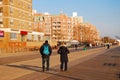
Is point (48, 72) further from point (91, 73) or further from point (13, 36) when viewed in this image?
point (13, 36)

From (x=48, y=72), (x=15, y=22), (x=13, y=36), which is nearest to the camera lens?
(x=48, y=72)

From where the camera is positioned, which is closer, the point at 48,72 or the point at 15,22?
the point at 48,72

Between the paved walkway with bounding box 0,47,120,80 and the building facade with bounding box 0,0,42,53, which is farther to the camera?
the building facade with bounding box 0,0,42,53

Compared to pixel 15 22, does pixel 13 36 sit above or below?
below

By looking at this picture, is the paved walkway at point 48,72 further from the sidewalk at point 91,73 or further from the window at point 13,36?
the window at point 13,36

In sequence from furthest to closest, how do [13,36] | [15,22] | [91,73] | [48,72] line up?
[15,22] < [13,36] < [48,72] < [91,73]

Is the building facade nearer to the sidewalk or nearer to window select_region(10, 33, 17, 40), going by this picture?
window select_region(10, 33, 17, 40)

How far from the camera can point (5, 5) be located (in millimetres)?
68312

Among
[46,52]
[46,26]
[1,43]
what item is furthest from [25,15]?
[46,26]

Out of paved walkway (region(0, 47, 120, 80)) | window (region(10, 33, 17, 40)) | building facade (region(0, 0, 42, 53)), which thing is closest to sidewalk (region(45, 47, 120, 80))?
paved walkway (region(0, 47, 120, 80))

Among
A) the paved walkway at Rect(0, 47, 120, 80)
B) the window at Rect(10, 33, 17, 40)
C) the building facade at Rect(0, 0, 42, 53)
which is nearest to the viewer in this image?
the paved walkway at Rect(0, 47, 120, 80)

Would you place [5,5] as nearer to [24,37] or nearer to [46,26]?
[24,37]

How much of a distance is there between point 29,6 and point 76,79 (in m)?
68.0

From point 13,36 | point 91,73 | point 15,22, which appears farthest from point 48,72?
point 15,22
